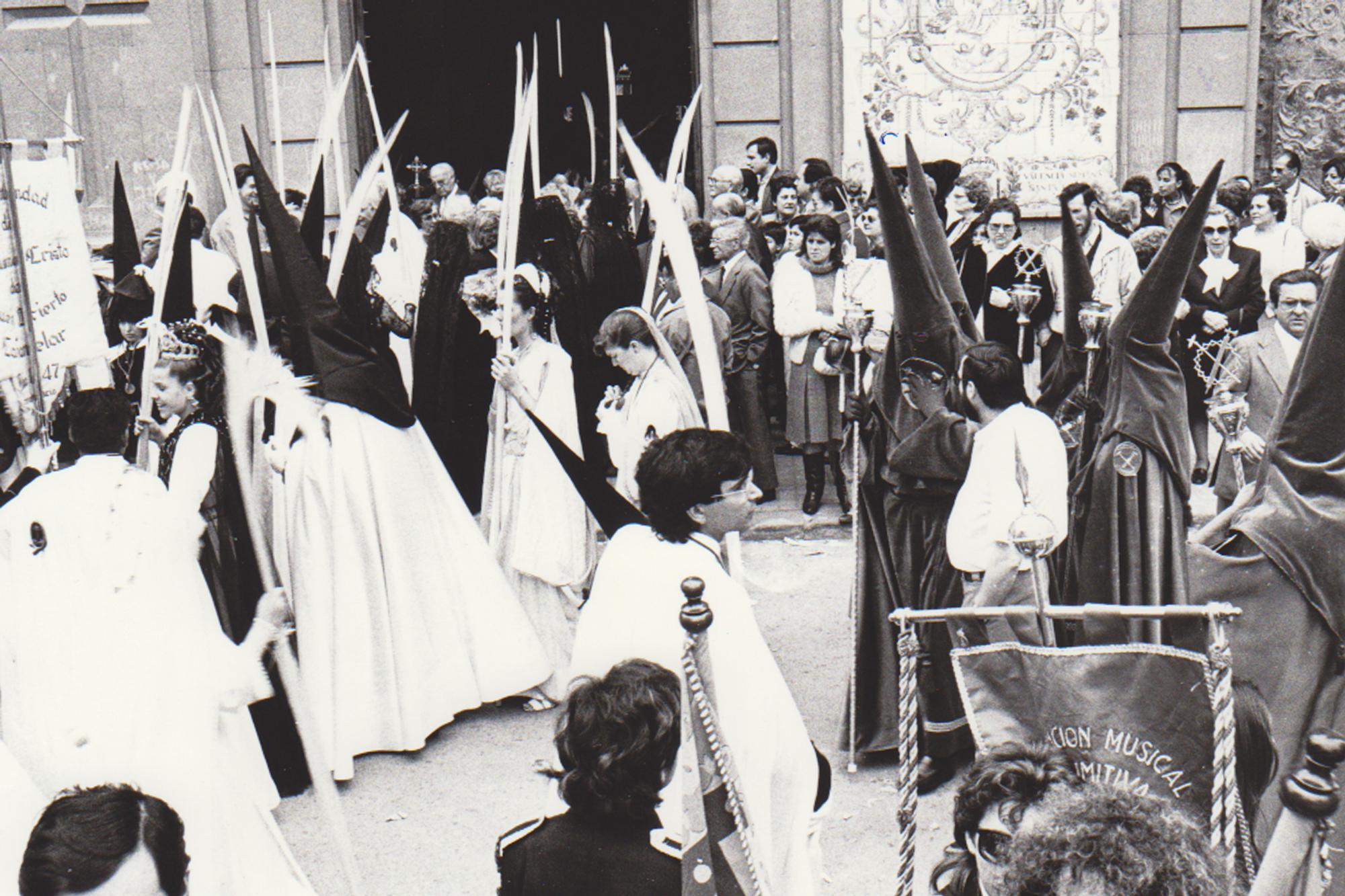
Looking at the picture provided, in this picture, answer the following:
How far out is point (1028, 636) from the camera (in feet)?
14.1

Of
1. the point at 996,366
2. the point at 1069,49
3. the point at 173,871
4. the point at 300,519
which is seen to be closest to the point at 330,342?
the point at 300,519

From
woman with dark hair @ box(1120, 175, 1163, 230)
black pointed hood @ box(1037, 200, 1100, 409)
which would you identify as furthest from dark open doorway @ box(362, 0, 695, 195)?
black pointed hood @ box(1037, 200, 1100, 409)

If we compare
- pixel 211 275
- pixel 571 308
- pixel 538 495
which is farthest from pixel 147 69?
pixel 538 495

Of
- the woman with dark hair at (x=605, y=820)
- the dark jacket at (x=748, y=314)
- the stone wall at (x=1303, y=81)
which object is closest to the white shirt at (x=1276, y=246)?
the stone wall at (x=1303, y=81)

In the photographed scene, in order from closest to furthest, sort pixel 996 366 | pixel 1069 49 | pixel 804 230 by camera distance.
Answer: pixel 996 366 → pixel 804 230 → pixel 1069 49

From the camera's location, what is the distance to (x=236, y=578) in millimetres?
5555

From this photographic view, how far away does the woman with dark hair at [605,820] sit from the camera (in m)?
2.66

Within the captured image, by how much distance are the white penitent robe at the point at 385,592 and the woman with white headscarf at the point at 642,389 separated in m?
0.80

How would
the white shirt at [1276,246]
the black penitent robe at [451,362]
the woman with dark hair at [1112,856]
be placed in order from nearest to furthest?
the woman with dark hair at [1112,856] < the black penitent robe at [451,362] < the white shirt at [1276,246]

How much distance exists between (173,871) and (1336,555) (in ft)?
10.9

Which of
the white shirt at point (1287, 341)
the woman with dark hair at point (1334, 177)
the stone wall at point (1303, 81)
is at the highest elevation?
the stone wall at point (1303, 81)

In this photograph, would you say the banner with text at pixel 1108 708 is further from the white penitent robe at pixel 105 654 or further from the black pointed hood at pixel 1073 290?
the black pointed hood at pixel 1073 290

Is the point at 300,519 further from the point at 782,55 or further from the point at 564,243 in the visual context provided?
the point at 782,55

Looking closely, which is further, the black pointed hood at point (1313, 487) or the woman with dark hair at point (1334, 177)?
the woman with dark hair at point (1334, 177)
